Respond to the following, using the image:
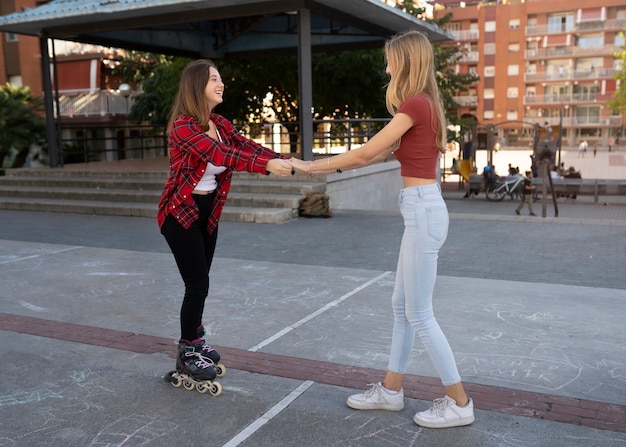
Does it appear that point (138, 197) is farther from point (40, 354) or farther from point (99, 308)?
point (40, 354)

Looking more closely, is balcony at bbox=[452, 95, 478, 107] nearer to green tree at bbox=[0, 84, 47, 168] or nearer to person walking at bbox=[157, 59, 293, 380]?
green tree at bbox=[0, 84, 47, 168]

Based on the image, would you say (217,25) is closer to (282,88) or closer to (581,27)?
(282,88)

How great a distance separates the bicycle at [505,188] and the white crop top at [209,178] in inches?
807

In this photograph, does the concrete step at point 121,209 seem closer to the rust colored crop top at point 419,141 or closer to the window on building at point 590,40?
the rust colored crop top at point 419,141

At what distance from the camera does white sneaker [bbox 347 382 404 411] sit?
3.47 meters

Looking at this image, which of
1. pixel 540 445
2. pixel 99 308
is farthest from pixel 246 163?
pixel 99 308

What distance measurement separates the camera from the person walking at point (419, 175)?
124 inches

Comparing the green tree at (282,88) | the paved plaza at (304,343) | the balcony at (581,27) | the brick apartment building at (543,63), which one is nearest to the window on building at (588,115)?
the brick apartment building at (543,63)

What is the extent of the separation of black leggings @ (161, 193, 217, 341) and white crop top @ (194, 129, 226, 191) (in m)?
0.05

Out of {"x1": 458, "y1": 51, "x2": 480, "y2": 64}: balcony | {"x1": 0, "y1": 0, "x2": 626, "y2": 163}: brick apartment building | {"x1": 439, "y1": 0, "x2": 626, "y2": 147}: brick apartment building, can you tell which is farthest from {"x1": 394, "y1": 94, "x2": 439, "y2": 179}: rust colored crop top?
{"x1": 458, "y1": 51, "x2": 480, "y2": 64}: balcony

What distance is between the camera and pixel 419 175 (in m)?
3.19

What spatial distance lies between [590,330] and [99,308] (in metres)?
4.22

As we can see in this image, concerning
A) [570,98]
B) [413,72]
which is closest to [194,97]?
[413,72]

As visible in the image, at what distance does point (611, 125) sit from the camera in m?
73.9
